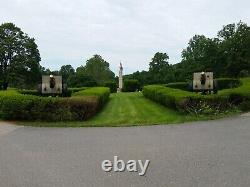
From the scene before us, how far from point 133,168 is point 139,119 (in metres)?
6.96

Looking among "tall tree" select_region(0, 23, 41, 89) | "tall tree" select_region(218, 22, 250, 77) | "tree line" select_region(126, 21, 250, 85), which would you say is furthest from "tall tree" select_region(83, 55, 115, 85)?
"tall tree" select_region(218, 22, 250, 77)

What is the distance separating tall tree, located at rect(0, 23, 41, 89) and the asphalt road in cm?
3497

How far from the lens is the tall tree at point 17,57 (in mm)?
44656

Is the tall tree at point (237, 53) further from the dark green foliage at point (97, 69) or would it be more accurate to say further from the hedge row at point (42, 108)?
the hedge row at point (42, 108)

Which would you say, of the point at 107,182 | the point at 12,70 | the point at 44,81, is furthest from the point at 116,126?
the point at 12,70

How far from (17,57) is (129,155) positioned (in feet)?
135

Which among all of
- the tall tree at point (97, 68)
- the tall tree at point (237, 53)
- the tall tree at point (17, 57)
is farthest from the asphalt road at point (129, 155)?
the tall tree at point (97, 68)

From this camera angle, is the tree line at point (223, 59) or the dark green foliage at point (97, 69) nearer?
the tree line at point (223, 59)

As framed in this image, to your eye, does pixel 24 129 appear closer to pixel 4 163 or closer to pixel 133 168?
pixel 4 163

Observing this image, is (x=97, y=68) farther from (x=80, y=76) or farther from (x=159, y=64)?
(x=159, y=64)

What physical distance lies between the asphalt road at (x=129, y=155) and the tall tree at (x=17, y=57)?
34967mm

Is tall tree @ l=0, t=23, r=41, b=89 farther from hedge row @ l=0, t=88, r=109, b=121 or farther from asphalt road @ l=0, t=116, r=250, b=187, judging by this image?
asphalt road @ l=0, t=116, r=250, b=187

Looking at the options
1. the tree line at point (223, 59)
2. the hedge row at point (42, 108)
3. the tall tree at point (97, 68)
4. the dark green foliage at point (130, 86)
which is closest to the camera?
the hedge row at point (42, 108)

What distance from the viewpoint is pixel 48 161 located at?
7102 millimetres
